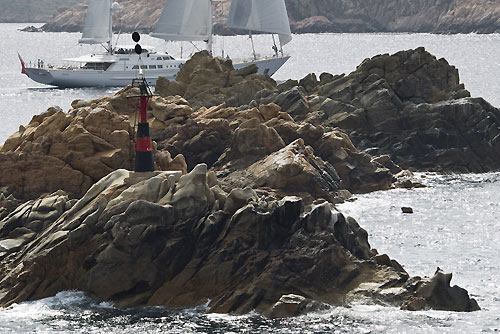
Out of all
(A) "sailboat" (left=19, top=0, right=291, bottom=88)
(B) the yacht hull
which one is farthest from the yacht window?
(B) the yacht hull

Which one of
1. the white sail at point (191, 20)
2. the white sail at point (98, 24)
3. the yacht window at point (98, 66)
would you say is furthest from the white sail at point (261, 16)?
the white sail at point (98, 24)

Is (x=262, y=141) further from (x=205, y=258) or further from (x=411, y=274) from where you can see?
(x=205, y=258)

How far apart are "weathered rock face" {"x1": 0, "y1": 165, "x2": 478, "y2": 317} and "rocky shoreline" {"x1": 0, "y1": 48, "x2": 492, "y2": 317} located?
48 millimetres

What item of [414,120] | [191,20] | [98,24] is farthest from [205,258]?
[98,24]

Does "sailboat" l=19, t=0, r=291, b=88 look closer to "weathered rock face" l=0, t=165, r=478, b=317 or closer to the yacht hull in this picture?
the yacht hull

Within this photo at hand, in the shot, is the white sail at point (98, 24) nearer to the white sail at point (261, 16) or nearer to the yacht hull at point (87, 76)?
the yacht hull at point (87, 76)

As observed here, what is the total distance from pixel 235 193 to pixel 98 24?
333 ft

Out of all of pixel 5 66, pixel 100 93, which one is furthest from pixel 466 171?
pixel 5 66

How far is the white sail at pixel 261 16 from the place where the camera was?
113312mm

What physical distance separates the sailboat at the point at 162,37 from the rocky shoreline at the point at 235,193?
44365 mm

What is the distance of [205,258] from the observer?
36.0 meters

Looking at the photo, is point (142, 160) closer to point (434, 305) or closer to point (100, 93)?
point (434, 305)

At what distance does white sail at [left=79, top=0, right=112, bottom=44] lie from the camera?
134 meters

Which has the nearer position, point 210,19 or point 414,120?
point 414,120
